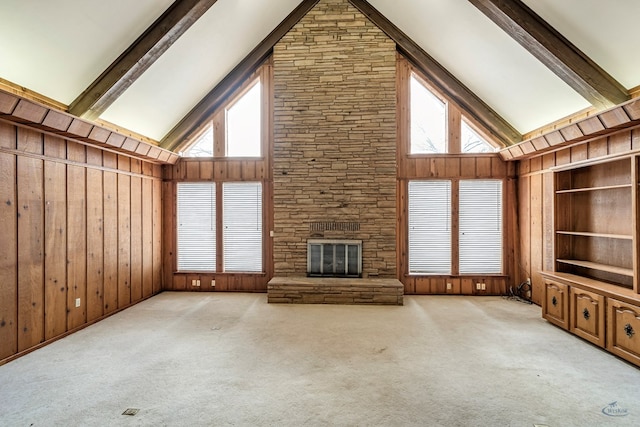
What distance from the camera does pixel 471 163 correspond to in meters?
6.23

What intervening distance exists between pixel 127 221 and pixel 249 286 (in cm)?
243

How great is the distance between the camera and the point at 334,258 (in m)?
6.04

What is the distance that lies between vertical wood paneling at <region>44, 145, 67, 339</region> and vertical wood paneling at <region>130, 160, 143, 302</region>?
4.77 ft

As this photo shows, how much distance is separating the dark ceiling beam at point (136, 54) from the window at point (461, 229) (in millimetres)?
4727

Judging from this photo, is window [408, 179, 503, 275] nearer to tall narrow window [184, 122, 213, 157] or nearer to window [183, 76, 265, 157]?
window [183, 76, 265, 157]

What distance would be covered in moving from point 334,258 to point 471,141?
343 centimetres

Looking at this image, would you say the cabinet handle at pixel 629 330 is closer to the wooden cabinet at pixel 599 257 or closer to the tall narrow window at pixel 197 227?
the wooden cabinet at pixel 599 257

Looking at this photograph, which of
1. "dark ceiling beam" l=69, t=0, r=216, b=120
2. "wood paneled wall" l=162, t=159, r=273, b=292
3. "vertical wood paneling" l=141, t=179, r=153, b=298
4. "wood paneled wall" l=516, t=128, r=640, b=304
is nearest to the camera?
"dark ceiling beam" l=69, t=0, r=216, b=120

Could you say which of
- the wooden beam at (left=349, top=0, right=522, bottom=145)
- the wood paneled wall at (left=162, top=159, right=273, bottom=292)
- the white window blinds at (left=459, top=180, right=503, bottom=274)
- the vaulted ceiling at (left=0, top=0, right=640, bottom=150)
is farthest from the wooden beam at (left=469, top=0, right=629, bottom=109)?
the wood paneled wall at (left=162, top=159, right=273, bottom=292)

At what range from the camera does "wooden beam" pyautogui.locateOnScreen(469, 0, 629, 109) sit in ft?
12.5

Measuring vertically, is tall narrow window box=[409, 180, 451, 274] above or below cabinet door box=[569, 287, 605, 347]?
above

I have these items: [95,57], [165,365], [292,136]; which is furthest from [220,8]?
[165,365]

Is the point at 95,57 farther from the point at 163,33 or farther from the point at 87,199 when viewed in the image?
the point at 87,199

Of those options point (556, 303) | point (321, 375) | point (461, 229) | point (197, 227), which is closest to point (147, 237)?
point (197, 227)
